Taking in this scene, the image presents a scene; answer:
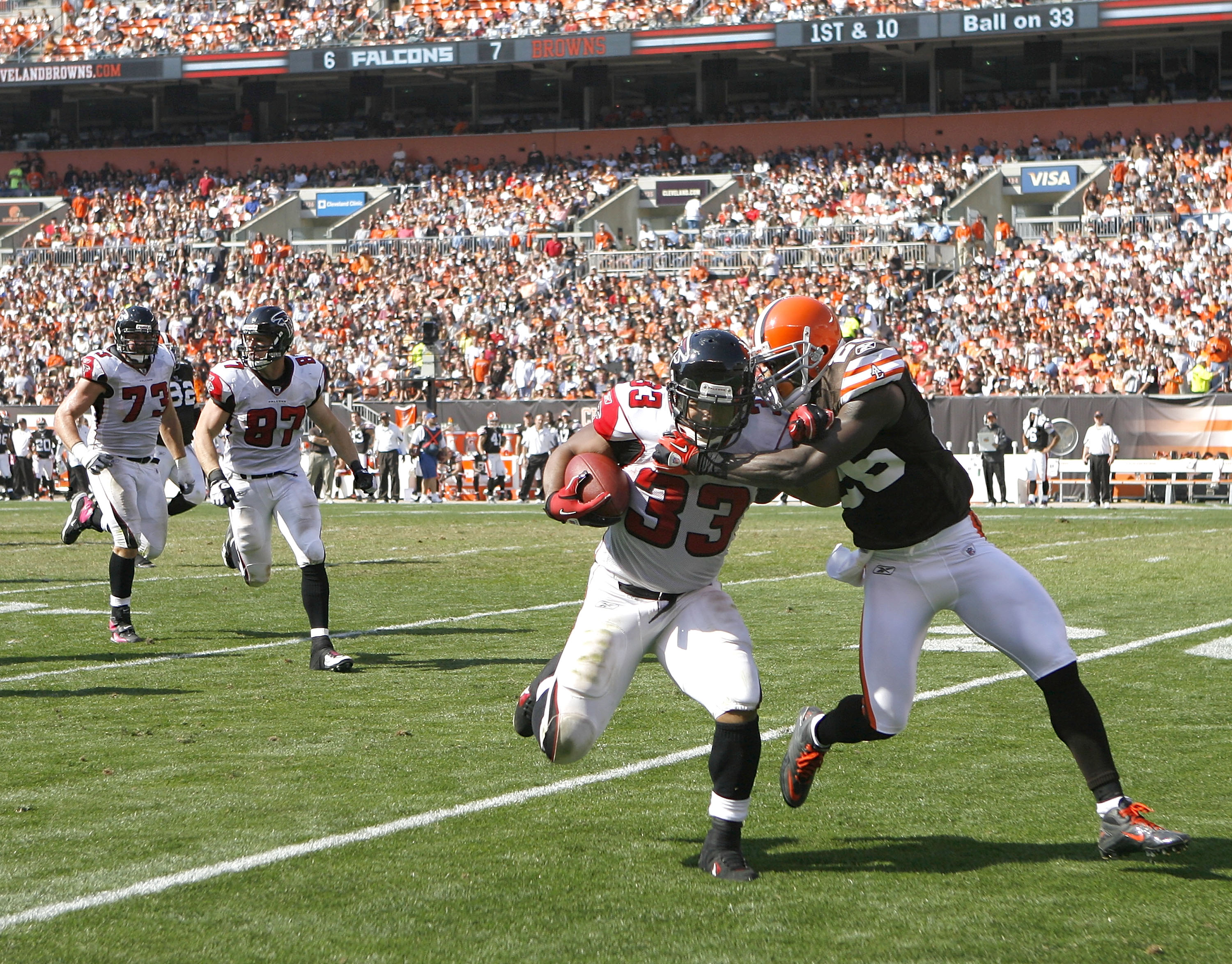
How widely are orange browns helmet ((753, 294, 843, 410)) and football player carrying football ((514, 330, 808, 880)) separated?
0.28 ft

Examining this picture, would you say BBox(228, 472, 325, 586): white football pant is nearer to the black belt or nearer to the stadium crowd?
the black belt

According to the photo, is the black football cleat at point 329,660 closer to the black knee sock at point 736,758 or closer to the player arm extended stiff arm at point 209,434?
the player arm extended stiff arm at point 209,434

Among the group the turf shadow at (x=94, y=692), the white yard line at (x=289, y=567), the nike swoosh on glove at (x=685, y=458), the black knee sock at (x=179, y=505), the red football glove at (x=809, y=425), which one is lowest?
the white yard line at (x=289, y=567)

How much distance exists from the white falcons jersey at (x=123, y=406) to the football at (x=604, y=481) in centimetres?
551

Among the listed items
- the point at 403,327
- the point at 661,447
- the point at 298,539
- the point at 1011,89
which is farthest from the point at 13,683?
the point at 1011,89

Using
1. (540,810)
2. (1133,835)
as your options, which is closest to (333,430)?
(540,810)

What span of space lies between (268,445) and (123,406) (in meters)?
1.40

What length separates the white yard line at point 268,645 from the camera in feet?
24.4

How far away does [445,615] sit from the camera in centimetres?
986

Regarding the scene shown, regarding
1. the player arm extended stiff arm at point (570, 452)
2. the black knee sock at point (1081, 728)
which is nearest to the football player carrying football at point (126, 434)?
the player arm extended stiff arm at point (570, 452)

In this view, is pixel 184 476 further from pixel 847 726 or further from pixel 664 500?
pixel 847 726

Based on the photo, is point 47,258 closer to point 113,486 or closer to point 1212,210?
point 1212,210

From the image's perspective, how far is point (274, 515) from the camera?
26.6ft

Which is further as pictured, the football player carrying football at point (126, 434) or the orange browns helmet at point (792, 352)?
the football player carrying football at point (126, 434)
